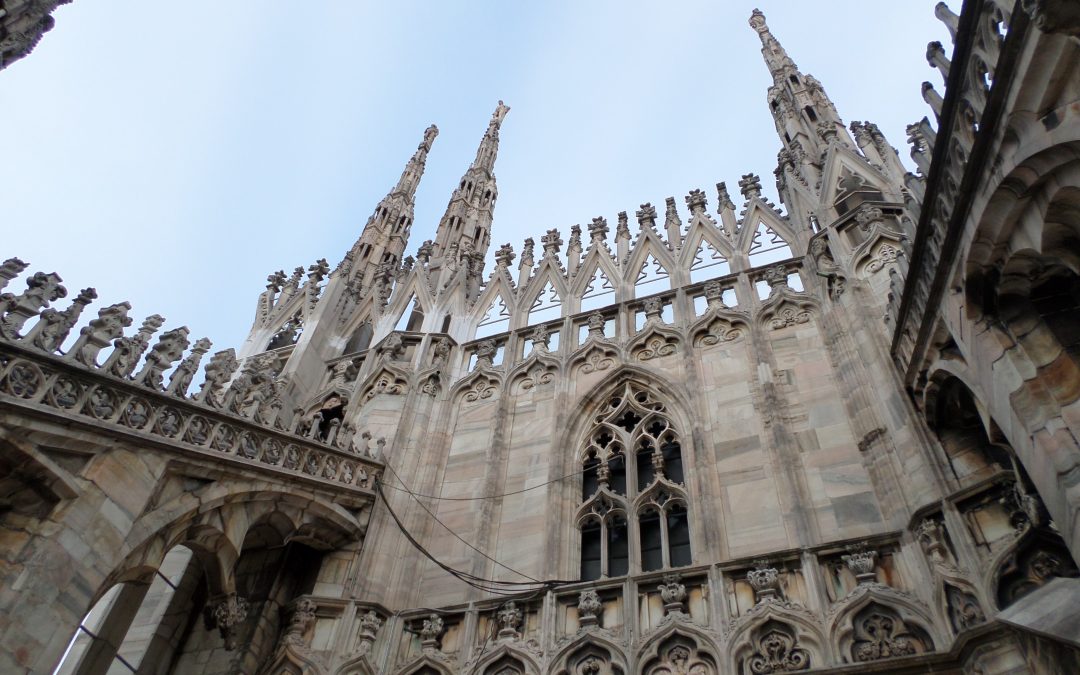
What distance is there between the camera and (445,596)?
9.20 meters

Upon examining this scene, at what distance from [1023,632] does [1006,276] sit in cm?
269

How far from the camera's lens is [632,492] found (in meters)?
9.81

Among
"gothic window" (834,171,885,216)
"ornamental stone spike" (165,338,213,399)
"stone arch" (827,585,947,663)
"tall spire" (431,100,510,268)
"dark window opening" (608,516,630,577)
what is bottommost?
"stone arch" (827,585,947,663)

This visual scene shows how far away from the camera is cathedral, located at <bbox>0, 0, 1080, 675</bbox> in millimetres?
5824

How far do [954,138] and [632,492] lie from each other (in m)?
5.54

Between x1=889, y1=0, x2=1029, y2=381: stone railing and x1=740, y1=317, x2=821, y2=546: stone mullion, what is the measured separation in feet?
5.77

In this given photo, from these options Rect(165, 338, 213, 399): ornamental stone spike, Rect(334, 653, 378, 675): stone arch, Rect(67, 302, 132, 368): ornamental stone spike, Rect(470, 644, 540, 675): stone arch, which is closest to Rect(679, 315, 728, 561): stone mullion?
Rect(470, 644, 540, 675): stone arch

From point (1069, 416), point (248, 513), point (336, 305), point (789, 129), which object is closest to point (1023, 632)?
point (1069, 416)

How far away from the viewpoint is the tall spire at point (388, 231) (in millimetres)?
19609

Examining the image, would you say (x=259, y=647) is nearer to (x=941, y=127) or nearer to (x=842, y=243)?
(x=941, y=127)

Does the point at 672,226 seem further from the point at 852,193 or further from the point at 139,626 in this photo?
the point at 139,626

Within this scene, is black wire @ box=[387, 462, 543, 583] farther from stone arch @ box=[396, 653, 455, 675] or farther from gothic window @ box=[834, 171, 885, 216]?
gothic window @ box=[834, 171, 885, 216]

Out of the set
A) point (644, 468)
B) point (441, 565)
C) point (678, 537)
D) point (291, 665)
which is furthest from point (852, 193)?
point (291, 665)

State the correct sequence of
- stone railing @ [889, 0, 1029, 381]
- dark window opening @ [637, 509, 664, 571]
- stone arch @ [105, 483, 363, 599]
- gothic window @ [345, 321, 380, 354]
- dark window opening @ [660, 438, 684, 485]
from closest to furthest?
stone railing @ [889, 0, 1029, 381], stone arch @ [105, 483, 363, 599], dark window opening @ [637, 509, 664, 571], dark window opening @ [660, 438, 684, 485], gothic window @ [345, 321, 380, 354]
